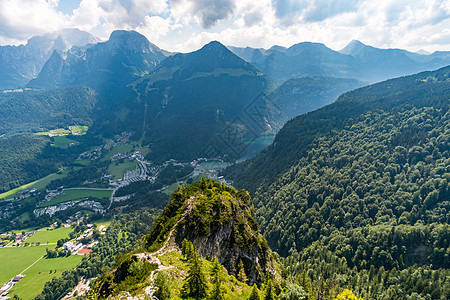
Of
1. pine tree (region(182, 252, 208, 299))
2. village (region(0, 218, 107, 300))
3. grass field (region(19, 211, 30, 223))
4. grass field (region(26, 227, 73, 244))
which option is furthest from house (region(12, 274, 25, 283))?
pine tree (region(182, 252, 208, 299))

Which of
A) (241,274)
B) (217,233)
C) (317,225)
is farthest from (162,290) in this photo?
(317,225)

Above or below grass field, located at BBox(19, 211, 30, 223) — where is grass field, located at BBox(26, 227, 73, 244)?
below

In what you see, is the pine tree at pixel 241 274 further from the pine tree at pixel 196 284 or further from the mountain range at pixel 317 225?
the pine tree at pixel 196 284

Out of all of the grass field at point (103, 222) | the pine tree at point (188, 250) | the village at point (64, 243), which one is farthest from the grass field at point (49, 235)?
the pine tree at point (188, 250)

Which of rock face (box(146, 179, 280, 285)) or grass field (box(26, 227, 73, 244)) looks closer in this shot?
rock face (box(146, 179, 280, 285))

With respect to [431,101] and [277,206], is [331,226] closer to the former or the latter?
[277,206]

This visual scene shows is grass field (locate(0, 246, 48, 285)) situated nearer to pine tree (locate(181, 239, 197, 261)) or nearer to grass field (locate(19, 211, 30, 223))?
grass field (locate(19, 211, 30, 223))

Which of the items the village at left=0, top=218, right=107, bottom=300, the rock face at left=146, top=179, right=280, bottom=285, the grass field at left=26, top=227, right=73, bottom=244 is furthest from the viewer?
the grass field at left=26, top=227, right=73, bottom=244

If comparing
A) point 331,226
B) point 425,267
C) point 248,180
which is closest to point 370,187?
point 331,226

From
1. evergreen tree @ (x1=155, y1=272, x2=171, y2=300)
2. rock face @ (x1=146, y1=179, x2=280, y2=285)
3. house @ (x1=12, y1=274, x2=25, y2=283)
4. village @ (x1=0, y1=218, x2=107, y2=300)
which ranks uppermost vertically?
evergreen tree @ (x1=155, y1=272, x2=171, y2=300)

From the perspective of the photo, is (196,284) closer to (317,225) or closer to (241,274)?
(241,274)
